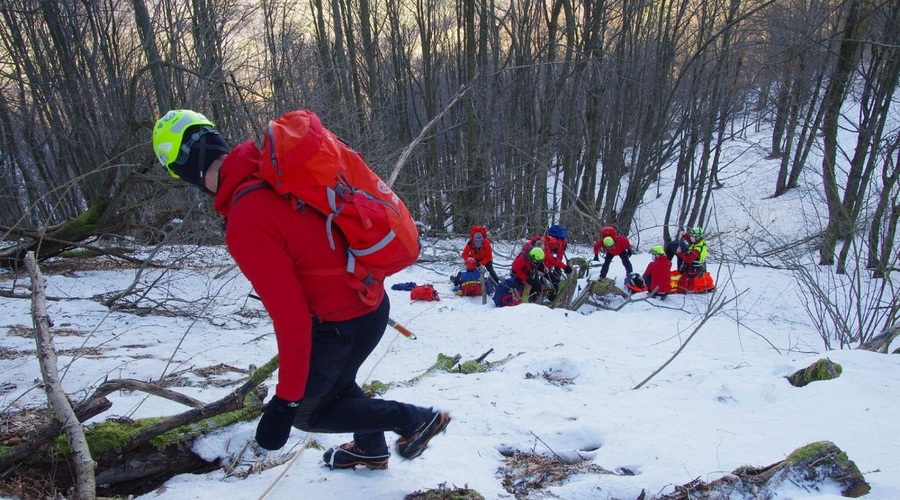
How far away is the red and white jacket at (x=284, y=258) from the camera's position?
178cm

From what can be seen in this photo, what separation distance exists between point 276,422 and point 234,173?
93 centimetres

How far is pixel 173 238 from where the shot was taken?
8.11 meters

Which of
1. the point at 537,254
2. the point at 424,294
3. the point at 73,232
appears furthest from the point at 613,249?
the point at 73,232

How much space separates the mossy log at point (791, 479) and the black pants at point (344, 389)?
3.81 ft

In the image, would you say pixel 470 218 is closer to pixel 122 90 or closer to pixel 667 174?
pixel 122 90

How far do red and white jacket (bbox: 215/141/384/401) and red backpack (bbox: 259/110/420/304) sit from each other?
48 millimetres

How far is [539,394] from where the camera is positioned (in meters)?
3.90

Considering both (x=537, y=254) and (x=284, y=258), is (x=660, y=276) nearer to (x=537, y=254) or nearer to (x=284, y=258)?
(x=537, y=254)

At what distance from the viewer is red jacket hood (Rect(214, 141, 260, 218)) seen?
1.84m

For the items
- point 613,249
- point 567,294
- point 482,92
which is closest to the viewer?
point 567,294

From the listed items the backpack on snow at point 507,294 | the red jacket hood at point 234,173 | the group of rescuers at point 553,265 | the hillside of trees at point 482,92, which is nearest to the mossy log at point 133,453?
the red jacket hood at point 234,173

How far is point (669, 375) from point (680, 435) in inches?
73.9

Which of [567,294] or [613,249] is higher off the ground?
[613,249]

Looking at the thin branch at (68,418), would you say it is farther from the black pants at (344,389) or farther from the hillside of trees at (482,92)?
the hillside of trees at (482,92)
